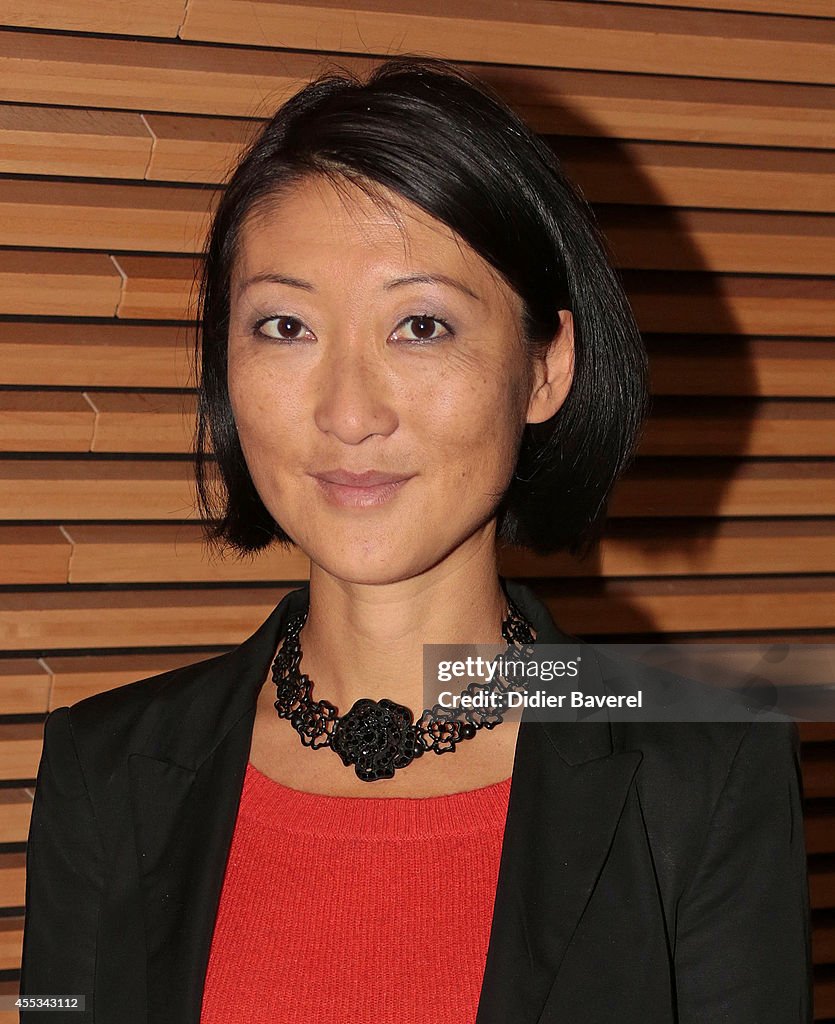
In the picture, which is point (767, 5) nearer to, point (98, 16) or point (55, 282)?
point (98, 16)

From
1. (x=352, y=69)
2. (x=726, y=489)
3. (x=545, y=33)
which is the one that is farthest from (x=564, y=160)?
(x=726, y=489)

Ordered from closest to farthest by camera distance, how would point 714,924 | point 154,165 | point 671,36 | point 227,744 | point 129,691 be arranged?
point 714,924
point 227,744
point 129,691
point 154,165
point 671,36

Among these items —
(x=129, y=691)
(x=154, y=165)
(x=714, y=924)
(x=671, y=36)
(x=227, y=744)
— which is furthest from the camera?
(x=671, y=36)

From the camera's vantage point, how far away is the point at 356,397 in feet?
6.00

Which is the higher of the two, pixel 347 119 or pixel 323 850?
pixel 347 119

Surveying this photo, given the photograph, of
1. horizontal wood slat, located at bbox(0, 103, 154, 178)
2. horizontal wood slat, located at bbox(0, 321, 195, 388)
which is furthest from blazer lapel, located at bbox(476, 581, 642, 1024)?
horizontal wood slat, located at bbox(0, 103, 154, 178)

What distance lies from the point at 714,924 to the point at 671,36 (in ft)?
7.14

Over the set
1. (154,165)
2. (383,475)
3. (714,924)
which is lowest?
(714,924)

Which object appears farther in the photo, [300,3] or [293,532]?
[300,3]

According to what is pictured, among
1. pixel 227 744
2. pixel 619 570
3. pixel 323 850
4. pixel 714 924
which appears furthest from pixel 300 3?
pixel 714 924

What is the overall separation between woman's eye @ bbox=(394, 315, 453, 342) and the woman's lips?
194 millimetres

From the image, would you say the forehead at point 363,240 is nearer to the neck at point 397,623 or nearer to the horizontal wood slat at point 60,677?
the neck at point 397,623

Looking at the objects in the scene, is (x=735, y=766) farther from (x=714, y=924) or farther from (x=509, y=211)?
(x=509, y=211)

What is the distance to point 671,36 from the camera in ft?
10.6
